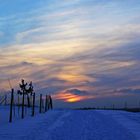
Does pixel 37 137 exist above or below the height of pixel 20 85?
below

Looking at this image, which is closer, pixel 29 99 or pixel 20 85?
pixel 29 99

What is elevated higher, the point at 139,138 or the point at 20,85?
the point at 20,85

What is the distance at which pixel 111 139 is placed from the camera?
18.0 metres

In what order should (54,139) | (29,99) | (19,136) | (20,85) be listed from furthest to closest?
(20,85) < (29,99) < (19,136) < (54,139)

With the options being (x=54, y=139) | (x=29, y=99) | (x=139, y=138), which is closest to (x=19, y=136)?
(x=54, y=139)

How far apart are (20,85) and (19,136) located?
6537 centimetres

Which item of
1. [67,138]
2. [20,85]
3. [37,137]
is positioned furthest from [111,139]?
[20,85]

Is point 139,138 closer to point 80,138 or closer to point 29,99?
point 80,138

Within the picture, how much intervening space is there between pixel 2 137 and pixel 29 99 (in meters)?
54.3

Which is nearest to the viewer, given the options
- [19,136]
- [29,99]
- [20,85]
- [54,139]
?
[54,139]

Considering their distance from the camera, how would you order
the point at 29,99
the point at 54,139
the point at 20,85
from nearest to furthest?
the point at 54,139
the point at 29,99
the point at 20,85

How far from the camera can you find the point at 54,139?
17906mm

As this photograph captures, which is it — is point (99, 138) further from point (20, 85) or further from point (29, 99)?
point (20, 85)

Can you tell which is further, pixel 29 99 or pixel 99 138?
pixel 29 99
